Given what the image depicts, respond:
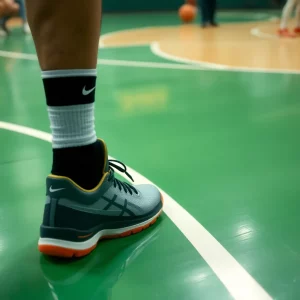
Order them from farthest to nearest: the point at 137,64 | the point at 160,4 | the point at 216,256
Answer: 1. the point at 160,4
2. the point at 137,64
3. the point at 216,256

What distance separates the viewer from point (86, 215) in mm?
764

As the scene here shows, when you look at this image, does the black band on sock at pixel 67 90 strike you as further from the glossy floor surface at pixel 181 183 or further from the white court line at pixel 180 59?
the white court line at pixel 180 59

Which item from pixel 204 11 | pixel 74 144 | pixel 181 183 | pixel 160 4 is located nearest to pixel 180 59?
pixel 181 183

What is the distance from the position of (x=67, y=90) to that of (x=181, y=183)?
48cm

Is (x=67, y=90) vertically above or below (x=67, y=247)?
above

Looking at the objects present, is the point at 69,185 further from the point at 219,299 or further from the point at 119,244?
the point at 219,299

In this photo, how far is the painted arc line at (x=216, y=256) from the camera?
67 centimetres

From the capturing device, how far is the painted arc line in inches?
26.2

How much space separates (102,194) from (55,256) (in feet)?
0.51

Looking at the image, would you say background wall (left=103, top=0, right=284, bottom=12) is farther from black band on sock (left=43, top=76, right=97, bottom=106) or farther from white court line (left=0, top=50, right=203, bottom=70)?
black band on sock (left=43, top=76, right=97, bottom=106)

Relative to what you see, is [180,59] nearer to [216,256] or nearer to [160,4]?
[216,256]

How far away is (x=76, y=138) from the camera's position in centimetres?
73

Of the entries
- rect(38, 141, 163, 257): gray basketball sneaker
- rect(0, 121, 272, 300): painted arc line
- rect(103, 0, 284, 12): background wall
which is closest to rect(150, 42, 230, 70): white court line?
rect(0, 121, 272, 300): painted arc line

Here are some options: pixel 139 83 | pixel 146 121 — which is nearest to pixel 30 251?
pixel 146 121
